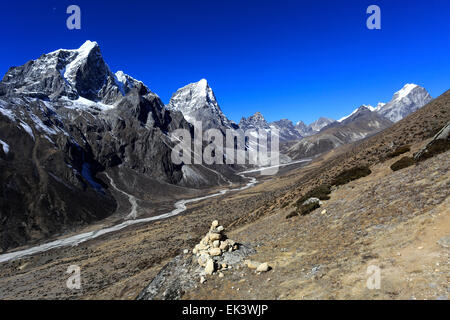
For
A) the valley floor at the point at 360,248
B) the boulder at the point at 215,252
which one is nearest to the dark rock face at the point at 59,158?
the valley floor at the point at 360,248

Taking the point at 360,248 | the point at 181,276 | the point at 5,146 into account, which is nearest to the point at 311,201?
the point at 360,248

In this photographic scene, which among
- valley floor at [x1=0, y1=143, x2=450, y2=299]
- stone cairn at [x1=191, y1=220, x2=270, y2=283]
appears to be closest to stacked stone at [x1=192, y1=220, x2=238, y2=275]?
stone cairn at [x1=191, y1=220, x2=270, y2=283]

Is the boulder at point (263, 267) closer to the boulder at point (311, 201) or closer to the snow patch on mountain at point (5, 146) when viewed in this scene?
the boulder at point (311, 201)

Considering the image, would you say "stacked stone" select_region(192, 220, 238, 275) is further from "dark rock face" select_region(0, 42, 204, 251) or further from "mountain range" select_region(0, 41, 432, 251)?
"mountain range" select_region(0, 41, 432, 251)

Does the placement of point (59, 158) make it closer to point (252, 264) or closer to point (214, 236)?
point (214, 236)

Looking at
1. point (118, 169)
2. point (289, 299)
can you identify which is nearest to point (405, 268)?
point (289, 299)

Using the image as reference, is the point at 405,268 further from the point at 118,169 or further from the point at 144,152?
the point at 144,152

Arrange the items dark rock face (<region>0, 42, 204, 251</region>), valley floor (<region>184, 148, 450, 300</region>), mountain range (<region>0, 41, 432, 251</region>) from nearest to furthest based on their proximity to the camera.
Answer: valley floor (<region>184, 148, 450, 300</region>), dark rock face (<region>0, 42, 204, 251</region>), mountain range (<region>0, 41, 432, 251</region>)
